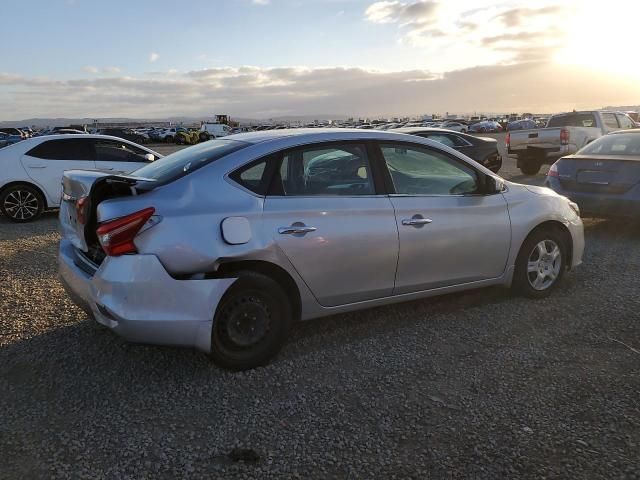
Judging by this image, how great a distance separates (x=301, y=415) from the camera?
3049mm

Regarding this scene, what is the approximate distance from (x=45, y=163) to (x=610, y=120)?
14.3 m

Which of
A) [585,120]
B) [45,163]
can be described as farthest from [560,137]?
[45,163]

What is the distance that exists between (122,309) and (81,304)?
57 cm

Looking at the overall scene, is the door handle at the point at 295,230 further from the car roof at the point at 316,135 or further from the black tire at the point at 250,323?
the car roof at the point at 316,135

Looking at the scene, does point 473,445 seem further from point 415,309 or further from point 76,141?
point 76,141

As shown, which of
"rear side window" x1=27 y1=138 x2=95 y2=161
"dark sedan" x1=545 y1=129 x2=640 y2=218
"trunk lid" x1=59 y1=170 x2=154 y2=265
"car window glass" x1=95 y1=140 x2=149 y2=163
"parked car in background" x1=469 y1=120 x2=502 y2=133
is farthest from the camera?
"parked car in background" x1=469 y1=120 x2=502 y2=133

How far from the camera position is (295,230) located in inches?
139

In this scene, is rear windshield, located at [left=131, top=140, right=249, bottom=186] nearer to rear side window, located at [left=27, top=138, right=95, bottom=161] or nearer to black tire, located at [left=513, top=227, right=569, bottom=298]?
black tire, located at [left=513, top=227, right=569, bottom=298]

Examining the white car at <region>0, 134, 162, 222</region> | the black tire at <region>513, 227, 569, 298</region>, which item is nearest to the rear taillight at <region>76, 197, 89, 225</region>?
the black tire at <region>513, 227, 569, 298</region>

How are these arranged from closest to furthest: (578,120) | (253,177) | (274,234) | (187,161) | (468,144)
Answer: (274,234), (253,177), (187,161), (468,144), (578,120)

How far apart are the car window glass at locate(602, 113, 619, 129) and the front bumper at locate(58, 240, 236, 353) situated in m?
14.7

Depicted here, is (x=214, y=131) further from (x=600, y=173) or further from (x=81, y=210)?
(x=81, y=210)

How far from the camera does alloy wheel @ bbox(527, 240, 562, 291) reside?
4.82 meters

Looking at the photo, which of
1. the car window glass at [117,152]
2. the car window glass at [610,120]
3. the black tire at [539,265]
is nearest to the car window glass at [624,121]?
the car window glass at [610,120]
